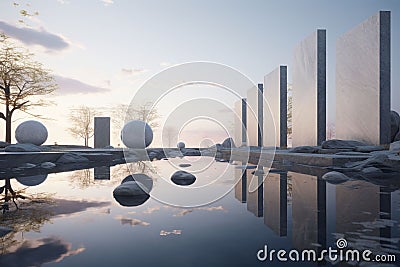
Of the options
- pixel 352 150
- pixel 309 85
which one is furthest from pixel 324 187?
pixel 309 85

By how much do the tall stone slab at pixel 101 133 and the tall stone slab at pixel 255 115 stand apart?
13406 mm

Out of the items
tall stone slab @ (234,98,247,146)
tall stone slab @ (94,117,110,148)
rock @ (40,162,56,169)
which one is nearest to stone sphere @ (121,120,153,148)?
tall stone slab @ (94,117,110,148)

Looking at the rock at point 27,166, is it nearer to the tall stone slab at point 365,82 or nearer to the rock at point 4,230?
the rock at point 4,230

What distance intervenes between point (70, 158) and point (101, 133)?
1256cm

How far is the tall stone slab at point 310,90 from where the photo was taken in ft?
49.4

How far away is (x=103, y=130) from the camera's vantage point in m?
23.3

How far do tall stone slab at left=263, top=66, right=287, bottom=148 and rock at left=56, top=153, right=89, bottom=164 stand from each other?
43.2ft

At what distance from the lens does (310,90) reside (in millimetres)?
15914

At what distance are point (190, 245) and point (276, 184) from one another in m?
3.80

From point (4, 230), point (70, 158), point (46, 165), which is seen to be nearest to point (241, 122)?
point (70, 158)

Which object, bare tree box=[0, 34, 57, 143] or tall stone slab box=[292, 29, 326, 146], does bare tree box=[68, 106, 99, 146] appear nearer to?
bare tree box=[0, 34, 57, 143]

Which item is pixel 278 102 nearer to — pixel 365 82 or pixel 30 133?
pixel 365 82

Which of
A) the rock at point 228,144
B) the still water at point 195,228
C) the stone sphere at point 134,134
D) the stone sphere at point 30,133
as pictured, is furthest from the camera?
the rock at point 228,144

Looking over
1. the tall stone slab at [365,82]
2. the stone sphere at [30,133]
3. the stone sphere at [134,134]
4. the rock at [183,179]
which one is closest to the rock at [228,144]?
the stone sphere at [134,134]
